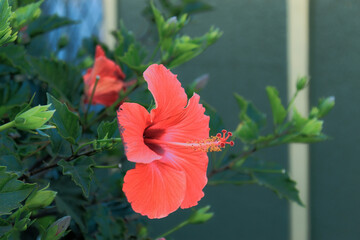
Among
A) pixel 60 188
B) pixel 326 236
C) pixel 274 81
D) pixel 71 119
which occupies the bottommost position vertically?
pixel 326 236

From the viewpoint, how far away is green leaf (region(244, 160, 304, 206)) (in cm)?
100

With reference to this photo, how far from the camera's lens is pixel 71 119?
0.60 meters

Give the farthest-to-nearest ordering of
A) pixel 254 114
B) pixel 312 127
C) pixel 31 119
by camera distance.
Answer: pixel 254 114 → pixel 312 127 → pixel 31 119

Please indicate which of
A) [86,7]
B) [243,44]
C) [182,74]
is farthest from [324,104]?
[86,7]

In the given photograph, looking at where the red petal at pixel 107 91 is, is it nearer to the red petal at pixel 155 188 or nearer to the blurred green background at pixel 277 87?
the red petal at pixel 155 188

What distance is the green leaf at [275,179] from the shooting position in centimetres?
100

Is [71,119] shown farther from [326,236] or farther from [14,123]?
[326,236]

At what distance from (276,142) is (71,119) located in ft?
1.76

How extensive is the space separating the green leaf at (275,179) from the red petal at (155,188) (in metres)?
0.46

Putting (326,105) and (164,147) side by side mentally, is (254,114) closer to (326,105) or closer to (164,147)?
(326,105)

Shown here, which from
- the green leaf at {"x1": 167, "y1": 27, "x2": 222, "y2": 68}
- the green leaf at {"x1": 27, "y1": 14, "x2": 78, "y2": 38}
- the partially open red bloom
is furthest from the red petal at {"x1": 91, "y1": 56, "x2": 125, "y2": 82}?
the green leaf at {"x1": 27, "y1": 14, "x2": 78, "y2": 38}

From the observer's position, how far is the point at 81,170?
1.94 feet

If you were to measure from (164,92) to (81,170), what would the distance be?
0.15 metres

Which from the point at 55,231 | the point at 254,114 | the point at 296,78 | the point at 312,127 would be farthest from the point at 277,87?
the point at 55,231
